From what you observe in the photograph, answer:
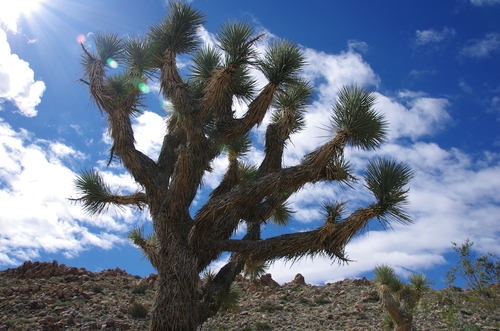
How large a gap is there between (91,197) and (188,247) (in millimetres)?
2641

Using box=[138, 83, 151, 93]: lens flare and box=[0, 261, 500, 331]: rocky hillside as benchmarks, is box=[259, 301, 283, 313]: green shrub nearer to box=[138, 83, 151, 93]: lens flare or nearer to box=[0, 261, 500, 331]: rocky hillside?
box=[0, 261, 500, 331]: rocky hillside

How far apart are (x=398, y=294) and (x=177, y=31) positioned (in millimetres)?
8641

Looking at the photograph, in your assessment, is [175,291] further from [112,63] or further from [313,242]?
[112,63]

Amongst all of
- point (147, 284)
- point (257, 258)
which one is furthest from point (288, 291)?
point (257, 258)

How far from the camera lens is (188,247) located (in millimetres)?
6738

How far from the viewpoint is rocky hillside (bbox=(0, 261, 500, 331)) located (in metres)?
10.9

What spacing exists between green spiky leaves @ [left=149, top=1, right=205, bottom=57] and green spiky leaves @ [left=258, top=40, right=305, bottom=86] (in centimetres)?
160

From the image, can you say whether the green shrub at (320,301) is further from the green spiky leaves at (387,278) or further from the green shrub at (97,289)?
the green shrub at (97,289)

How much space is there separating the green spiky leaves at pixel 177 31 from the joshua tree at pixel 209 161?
0.07ft

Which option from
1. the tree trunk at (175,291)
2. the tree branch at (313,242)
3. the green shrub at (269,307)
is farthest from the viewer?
the green shrub at (269,307)

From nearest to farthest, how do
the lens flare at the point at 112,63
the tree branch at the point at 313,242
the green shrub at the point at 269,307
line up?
the tree branch at the point at 313,242 → the lens flare at the point at 112,63 → the green shrub at the point at 269,307

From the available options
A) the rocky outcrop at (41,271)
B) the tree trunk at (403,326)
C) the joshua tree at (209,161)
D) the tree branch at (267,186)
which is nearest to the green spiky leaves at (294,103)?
the joshua tree at (209,161)

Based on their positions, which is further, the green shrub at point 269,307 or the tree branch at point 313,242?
the green shrub at point 269,307

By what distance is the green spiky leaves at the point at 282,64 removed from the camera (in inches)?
305
